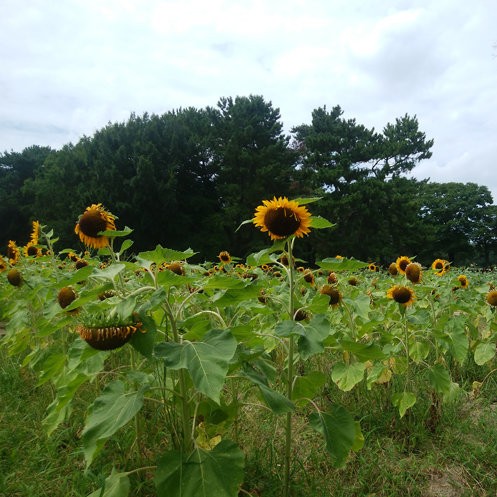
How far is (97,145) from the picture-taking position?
25.7 metres

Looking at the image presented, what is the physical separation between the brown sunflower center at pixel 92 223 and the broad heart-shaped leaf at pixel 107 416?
2.03 ft

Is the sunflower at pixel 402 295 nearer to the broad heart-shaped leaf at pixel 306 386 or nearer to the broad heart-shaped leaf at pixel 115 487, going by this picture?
the broad heart-shaped leaf at pixel 306 386

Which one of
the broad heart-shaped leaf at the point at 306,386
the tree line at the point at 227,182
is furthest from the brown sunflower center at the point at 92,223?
the tree line at the point at 227,182

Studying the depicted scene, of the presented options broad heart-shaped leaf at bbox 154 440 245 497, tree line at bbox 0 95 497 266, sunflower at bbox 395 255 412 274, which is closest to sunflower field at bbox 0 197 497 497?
broad heart-shaped leaf at bbox 154 440 245 497

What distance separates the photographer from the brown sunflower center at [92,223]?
1590 millimetres

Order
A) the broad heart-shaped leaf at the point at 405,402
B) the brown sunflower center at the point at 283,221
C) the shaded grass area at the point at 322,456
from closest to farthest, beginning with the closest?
the brown sunflower center at the point at 283,221 → the shaded grass area at the point at 322,456 → the broad heart-shaped leaf at the point at 405,402

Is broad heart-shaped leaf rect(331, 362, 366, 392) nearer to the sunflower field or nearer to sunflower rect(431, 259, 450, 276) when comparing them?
the sunflower field

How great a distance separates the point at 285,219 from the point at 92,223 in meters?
0.70

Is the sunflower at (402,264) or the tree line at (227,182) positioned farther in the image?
the tree line at (227,182)

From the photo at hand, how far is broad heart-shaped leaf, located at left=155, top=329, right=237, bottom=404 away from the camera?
1025 millimetres

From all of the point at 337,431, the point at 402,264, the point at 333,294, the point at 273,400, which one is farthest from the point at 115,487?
the point at 402,264

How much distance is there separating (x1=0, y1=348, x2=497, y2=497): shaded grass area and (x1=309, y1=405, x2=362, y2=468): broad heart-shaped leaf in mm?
402

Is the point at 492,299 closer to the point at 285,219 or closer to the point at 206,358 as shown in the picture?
the point at 285,219

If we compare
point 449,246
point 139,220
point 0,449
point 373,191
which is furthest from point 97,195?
point 449,246
